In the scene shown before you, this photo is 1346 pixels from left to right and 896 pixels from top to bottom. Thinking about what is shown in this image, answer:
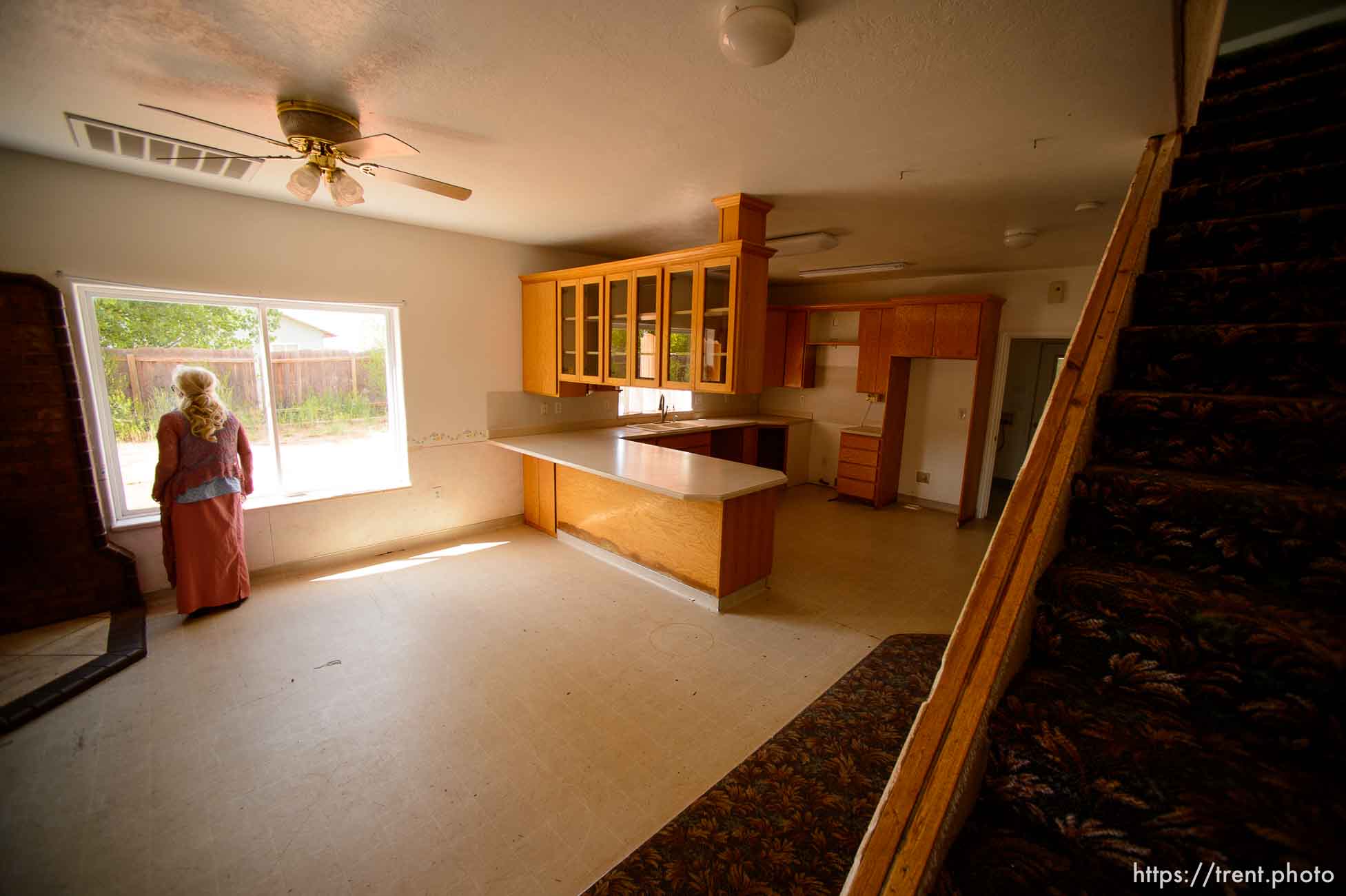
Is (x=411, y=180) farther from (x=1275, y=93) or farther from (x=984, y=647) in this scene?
(x=1275, y=93)

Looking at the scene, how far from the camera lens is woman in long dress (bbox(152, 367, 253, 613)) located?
2879 mm

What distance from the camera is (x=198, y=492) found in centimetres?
292

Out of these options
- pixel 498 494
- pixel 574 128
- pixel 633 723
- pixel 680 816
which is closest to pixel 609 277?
pixel 574 128

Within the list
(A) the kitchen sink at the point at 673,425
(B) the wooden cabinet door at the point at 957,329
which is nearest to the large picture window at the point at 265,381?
(A) the kitchen sink at the point at 673,425

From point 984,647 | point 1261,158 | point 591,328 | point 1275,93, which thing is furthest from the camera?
point 591,328

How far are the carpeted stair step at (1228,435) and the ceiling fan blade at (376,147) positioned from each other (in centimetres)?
245

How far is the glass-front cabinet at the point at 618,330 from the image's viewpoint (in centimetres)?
383

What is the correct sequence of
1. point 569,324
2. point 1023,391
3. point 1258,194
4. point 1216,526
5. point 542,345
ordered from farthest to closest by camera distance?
point 1023,391, point 542,345, point 569,324, point 1258,194, point 1216,526

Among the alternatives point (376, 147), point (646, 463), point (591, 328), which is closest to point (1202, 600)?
point (376, 147)

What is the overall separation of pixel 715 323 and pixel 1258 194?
7.63 ft

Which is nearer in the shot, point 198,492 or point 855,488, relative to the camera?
point 198,492

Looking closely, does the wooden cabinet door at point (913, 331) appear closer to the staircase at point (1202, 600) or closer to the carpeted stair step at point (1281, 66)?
the carpeted stair step at point (1281, 66)

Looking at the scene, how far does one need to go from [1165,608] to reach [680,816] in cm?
158

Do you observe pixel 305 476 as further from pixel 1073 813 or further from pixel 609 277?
pixel 1073 813
